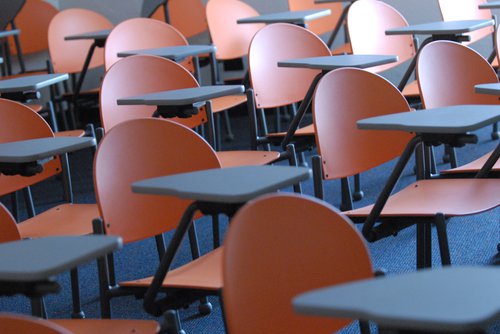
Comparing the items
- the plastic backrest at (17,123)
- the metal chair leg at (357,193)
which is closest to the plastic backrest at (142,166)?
the plastic backrest at (17,123)

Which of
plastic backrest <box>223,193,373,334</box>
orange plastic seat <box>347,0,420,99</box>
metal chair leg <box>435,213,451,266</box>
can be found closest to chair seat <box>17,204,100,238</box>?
metal chair leg <box>435,213,451,266</box>

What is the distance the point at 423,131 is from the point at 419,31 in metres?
1.98

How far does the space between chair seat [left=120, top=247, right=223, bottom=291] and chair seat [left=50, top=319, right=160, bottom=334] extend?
219 millimetres

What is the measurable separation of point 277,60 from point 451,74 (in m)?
0.93

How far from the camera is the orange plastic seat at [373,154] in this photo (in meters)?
2.82

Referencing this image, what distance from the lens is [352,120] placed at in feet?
10.3

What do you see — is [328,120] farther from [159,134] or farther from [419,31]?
[419,31]

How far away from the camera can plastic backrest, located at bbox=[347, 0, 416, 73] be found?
474cm

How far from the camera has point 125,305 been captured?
3441 mm

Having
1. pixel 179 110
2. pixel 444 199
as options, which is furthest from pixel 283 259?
pixel 179 110

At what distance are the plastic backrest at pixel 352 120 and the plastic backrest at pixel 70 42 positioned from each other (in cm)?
290

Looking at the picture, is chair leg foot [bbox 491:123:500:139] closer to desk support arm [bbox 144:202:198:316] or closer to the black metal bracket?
the black metal bracket

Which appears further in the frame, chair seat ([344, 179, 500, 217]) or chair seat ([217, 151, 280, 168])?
chair seat ([217, 151, 280, 168])

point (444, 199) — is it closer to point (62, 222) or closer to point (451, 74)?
point (451, 74)
